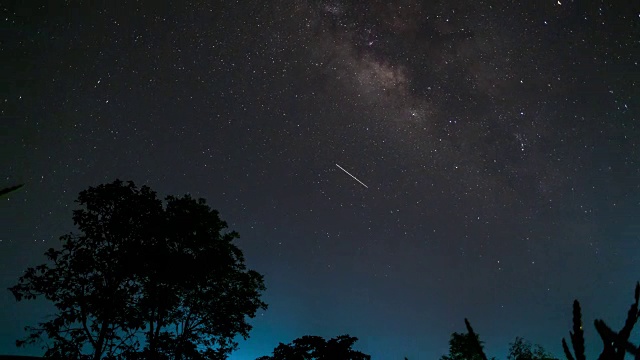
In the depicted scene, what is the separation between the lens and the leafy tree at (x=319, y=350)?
15281 mm

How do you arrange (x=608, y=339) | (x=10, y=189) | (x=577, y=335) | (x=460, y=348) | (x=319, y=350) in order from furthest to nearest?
(x=460, y=348)
(x=319, y=350)
(x=577, y=335)
(x=608, y=339)
(x=10, y=189)

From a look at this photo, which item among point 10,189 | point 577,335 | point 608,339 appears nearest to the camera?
point 10,189

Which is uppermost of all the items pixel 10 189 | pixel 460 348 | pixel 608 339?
pixel 460 348

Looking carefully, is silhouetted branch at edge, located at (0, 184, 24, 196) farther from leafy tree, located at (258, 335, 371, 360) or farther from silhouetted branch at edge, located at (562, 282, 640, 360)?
leafy tree, located at (258, 335, 371, 360)

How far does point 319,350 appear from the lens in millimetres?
15523

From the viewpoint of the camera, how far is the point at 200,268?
1616cm

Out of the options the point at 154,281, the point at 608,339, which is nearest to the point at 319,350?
the point at 154,281

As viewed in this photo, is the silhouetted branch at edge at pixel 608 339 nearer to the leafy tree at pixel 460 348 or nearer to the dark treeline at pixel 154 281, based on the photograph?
the dark treeline at pixel 154 281

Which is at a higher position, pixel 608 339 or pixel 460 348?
pixel 460 348

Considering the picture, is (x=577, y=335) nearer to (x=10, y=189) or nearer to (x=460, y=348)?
(x=10, y=189)

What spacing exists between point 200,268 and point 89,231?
4273mm

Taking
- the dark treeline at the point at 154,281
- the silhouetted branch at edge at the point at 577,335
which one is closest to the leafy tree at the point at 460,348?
the dark treeline at the point at 154,281

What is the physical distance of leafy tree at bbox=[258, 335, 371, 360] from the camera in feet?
50.1

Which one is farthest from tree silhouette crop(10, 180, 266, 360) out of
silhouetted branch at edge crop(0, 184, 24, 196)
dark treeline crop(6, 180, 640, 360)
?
silhouetted branch at edge crop(0, 184, 24, 196)
